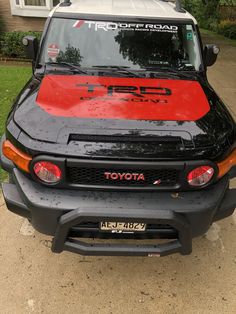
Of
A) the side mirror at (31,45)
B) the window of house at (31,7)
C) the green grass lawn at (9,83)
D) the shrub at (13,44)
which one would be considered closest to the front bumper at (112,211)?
the side mirror at (31,45)

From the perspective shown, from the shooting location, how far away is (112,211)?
255cm

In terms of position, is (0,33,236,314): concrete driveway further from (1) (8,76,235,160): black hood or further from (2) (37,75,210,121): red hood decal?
(2) (37,75,210,121): red hood decal

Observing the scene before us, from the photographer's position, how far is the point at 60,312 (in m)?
2.82

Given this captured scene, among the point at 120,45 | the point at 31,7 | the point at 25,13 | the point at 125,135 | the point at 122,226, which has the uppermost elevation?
the point at 120,45

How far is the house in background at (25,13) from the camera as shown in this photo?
10898 millimetres

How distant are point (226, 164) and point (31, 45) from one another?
2.51 metres

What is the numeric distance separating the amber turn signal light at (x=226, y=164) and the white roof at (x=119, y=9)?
6.34ft

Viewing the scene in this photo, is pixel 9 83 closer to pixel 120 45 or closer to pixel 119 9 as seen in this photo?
pixel 119 9

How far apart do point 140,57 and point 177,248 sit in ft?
6.59

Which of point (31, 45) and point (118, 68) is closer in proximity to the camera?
point (118, 68)

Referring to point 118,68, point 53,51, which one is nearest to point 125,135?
point 118,68

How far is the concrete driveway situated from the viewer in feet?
9.52

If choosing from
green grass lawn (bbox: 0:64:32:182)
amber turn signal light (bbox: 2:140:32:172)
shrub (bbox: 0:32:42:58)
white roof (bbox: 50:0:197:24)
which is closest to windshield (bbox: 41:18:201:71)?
white roof (bbox: 50:0:197:24)

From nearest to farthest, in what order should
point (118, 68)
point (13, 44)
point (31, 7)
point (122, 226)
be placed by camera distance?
point (122, 226), point (118, 68), point (13, 44), point (31, 7)
